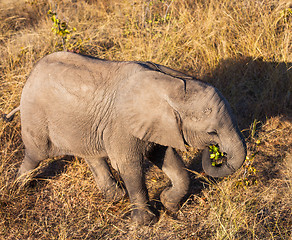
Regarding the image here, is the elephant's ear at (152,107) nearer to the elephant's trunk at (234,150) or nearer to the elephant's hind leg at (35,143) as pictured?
the elephant's trunk at (234,150)

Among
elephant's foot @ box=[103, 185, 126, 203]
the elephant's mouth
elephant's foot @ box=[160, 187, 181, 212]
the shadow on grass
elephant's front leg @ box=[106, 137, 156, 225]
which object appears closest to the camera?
the elephant's mouth

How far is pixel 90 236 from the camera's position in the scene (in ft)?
11.8

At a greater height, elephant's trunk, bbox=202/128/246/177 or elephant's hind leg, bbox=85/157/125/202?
elephant's trunk, bbox=202/128/246/177

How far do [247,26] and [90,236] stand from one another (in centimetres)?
398

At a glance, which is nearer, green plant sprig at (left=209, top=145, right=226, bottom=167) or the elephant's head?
the elephant's head

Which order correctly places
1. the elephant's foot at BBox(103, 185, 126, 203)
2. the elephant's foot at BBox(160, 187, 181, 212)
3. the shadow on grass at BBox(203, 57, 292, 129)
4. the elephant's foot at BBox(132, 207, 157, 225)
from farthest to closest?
the shadow on grass at BBox(203, 57, 292, 129)
the elephant's foot at BBox(103, 185, 126, 203)
the elephant's foot at BBox(160, 187, 181, 212)
the elephant's foot at BBox(132, 207, 157, 225)

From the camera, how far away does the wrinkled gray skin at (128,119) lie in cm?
299

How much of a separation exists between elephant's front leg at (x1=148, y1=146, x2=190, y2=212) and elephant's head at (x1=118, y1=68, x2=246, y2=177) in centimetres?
48

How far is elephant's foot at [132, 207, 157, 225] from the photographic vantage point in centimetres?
365

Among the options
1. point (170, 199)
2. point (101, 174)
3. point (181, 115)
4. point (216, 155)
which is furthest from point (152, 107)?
point (101, 174)

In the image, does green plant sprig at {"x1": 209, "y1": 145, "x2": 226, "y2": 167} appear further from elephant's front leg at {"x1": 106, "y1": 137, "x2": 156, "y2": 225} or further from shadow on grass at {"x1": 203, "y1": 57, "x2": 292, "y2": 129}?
shadow on grass at {"x1": 203, "y1": 57, "x2": 292, "y2": 129}

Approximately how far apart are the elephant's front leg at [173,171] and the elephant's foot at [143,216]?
0.24 m

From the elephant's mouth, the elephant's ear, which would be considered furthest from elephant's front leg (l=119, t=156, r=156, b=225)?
the elephant's mouth

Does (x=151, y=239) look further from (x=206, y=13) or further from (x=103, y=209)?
(x=206, y=13)
